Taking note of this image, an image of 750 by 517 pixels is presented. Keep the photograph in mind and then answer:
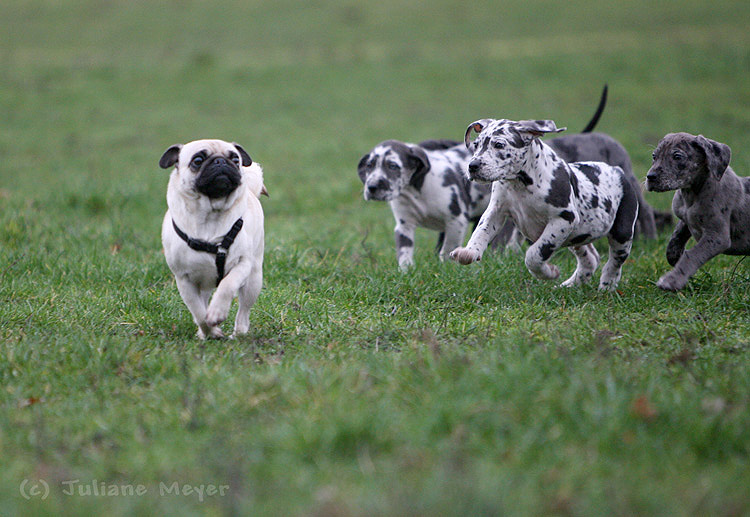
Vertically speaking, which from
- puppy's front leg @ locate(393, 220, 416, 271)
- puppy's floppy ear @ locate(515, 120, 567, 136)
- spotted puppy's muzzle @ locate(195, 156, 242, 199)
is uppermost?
puppy's floppy ear @ locate(515, 120, 567, 136)

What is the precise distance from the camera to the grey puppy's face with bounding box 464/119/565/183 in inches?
209

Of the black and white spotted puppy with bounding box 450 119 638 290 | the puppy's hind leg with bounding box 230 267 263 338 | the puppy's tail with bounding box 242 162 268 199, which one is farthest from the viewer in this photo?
the puppy's tail with bounding box 242 162 268 199

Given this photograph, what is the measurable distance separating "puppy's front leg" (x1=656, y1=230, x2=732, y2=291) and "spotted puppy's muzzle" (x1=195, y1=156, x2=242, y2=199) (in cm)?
315

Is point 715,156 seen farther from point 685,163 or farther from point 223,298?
point 223,298

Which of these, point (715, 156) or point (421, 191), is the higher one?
point (715, 156)

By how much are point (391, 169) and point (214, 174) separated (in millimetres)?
2814

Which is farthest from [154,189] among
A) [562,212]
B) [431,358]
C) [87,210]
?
[431,358]

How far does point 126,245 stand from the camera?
26.0 ft

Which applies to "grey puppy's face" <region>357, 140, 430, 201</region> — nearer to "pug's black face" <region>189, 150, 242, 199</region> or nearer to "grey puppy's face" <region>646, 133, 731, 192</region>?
"pug's black face" <region>189, 150, 242, 199</region>

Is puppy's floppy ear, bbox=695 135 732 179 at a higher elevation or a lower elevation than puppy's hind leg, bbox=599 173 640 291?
higher

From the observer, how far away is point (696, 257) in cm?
562

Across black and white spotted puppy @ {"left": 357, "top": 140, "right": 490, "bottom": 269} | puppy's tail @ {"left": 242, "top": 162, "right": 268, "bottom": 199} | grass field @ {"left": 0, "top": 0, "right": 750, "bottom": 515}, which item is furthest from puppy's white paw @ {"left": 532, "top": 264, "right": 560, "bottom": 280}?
puppy's tail @ {"left": 242, "top": 162, "right": 268, "bottom": 199}

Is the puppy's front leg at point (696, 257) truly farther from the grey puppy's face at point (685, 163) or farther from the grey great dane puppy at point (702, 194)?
the grey puppy's face at point (685, 163)

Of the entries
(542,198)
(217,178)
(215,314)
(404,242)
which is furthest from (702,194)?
(215,314)
